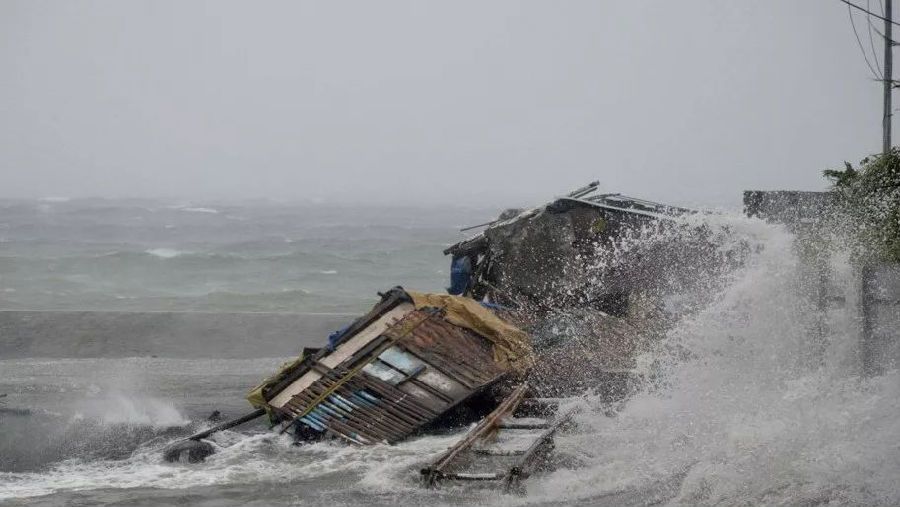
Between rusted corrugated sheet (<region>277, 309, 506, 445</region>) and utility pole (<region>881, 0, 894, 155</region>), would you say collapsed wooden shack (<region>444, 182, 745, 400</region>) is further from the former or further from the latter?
utility pole (<region>881, 0, 894, 155</region>)

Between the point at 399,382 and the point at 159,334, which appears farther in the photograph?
the point at 159,334

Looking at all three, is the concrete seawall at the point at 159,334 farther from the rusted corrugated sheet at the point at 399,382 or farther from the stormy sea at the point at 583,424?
the rusted corrugated sheet at the point at 399,382

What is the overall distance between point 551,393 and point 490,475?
11.1ft

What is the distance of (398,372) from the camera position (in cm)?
1343

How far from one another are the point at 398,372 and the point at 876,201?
5.69m

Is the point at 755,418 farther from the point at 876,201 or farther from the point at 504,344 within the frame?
the point at 504,344

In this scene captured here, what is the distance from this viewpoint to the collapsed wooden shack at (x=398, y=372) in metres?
12.8

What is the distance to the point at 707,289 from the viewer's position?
1549 centimetres

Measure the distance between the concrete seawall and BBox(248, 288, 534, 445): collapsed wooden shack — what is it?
19.3 feet

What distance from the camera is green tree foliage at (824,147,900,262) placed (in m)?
10.8

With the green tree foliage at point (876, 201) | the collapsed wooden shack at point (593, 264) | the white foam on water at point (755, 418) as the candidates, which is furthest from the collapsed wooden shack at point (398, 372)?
the green tree foliage at point (876, 201)

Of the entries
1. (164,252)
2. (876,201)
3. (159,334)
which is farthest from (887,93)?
(164,252)

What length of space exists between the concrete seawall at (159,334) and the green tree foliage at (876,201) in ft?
35.3

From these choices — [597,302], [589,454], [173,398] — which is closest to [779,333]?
[589,454]
